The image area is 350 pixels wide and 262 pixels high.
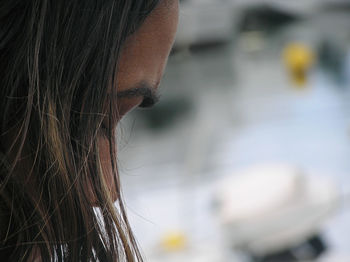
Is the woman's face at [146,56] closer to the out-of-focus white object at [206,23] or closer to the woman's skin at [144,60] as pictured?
the woman's skin at [144,60]

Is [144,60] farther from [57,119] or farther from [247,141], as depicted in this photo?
[247,141]

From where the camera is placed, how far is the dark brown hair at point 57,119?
0.35 metres

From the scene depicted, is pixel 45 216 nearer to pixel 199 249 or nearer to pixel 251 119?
pixel 199 249

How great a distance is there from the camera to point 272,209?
1.78 meters

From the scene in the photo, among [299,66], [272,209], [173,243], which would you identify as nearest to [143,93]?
[272,209]

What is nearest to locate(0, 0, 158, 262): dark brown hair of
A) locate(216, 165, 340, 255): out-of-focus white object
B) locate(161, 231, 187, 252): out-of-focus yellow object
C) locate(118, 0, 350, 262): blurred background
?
locate(118, 0, 350, 262): blurred background

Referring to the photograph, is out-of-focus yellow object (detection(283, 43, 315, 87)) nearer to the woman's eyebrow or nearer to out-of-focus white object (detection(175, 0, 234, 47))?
out-of-focus white object (detection(175, 0, 234, 47))

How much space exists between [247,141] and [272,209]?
1307 mm

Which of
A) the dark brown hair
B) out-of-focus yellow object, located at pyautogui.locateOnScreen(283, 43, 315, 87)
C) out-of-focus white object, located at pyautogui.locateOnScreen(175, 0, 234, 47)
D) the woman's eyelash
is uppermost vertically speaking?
out-of-focus white object, located at pyautogui.locateOnScreen(175, 0, 234, 47)

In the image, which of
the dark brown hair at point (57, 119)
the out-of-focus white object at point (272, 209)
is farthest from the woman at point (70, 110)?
the out-of-focus white object at point (272, 209)

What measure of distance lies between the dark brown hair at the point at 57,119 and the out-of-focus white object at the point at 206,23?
10.8 ft

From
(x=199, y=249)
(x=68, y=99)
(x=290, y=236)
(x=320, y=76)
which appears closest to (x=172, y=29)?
(x=68, y=99)

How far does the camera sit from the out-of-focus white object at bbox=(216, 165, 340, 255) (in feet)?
5.84

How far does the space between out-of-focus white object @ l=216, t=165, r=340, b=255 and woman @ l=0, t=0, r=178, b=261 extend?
4.57ft
